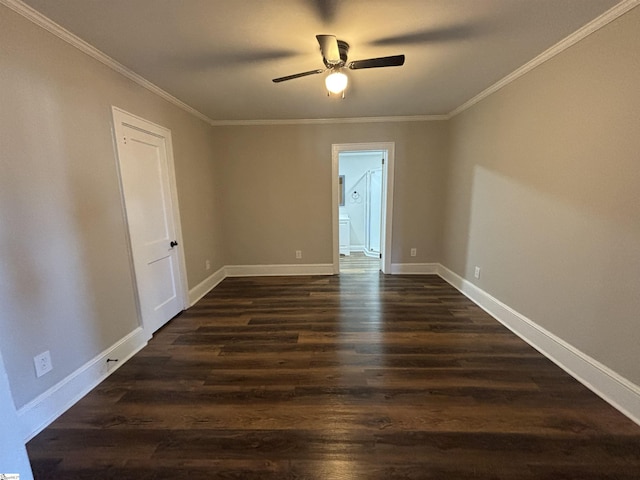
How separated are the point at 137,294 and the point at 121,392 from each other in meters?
0.84

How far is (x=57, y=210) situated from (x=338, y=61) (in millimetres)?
2166

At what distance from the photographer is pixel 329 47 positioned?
1752 millimetres

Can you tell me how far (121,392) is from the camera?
1.92 metres

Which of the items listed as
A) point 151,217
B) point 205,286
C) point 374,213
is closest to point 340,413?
point 151,217

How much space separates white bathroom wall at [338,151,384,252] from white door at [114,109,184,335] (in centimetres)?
448

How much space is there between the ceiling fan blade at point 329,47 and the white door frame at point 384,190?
2213 mm

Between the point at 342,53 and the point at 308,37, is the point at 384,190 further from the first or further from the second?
the point at 308,37

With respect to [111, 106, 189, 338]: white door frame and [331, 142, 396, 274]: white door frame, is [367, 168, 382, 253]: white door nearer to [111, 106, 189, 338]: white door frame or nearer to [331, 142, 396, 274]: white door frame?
[331, 142, 396, 274]: white door frame

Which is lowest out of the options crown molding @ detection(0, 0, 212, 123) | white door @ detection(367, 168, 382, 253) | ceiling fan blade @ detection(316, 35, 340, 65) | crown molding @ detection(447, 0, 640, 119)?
white door @ detection(367, 168, 382, 253)

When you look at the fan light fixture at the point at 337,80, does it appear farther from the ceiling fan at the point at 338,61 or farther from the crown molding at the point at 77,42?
the crown molding at the point at 77,42

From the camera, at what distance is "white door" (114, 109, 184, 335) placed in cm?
237

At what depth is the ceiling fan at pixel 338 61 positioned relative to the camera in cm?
172

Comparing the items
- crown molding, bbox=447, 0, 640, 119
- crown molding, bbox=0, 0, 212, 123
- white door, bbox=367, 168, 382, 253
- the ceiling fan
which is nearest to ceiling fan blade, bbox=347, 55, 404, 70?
the ceiling fan

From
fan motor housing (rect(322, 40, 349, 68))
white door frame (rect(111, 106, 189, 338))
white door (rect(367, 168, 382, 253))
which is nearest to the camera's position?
fan motor housing (rect(322, 40, 349, 68))
